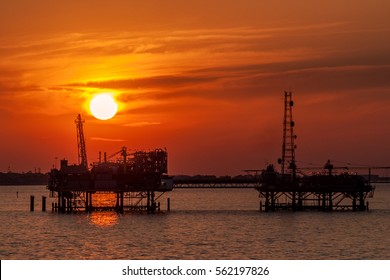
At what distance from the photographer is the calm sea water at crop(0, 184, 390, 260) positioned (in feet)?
277

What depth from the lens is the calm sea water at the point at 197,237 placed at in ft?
277

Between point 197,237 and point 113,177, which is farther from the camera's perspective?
point 113,177

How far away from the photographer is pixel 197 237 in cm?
10125

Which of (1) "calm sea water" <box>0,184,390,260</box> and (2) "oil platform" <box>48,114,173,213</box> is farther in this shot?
(2) "oil platform" <box>48,114,173,213</box>

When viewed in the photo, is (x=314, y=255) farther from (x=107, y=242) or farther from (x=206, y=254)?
(x=107, y=242)

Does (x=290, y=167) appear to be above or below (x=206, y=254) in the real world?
above

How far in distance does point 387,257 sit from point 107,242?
31.0 meters

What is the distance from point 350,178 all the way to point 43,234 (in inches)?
2363

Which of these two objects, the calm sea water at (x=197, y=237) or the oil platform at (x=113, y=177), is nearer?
the calm sea water at (x=197, y=237)
